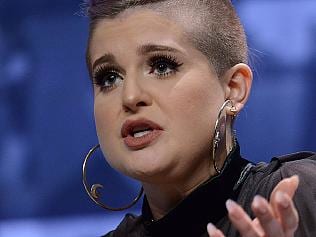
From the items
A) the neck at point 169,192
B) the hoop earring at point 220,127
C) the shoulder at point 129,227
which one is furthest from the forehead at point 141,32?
the shoulder at point 129,227

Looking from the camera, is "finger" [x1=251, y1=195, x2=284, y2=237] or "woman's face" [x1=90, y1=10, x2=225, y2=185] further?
"woman's face" [x1=90, y1=10, x2=225, y2=185]

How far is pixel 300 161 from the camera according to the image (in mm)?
1219

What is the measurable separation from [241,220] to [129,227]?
666mm

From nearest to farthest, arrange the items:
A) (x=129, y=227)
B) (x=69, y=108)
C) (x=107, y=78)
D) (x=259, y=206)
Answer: (x=259, y=206)
(x=107, y=78)
(x=129, y=227)
(x=69, y=108)

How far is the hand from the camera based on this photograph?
83 centimetres

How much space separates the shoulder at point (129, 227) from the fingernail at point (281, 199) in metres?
0.62

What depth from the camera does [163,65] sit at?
1228mm

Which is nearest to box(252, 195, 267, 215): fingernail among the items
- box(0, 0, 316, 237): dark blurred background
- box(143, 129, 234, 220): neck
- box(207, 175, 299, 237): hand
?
box(207, 175, 299, 237): hand

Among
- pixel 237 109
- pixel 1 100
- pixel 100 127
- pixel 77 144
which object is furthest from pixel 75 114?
pixel 237 109

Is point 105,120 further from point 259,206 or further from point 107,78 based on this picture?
point 259,206

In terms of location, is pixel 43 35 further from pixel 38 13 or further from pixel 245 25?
pixel 245 25

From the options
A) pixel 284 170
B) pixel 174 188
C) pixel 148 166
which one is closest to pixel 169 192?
pixel 174 188

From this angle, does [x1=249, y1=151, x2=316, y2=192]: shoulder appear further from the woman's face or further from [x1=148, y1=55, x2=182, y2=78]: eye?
[x1=148, y1=55, x2=182, y2=78]: eye

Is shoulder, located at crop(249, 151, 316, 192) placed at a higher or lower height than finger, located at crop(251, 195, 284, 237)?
lower
